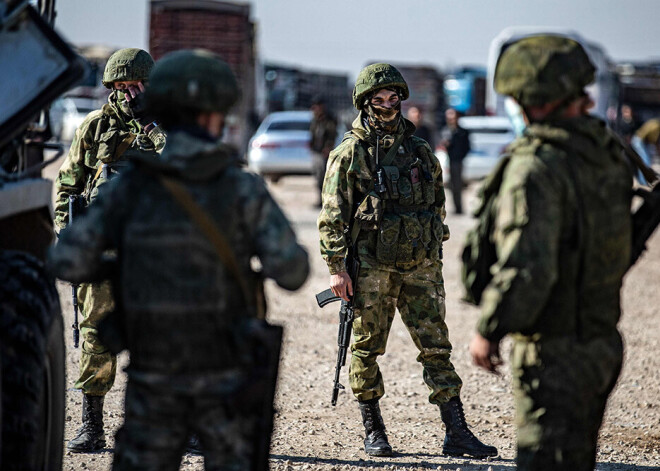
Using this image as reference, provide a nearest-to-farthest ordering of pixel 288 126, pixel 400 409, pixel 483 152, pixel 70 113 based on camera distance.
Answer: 1. pixel 400 409
2. pixel 483 152
3. pixel 288 126
4. pixel 70 113

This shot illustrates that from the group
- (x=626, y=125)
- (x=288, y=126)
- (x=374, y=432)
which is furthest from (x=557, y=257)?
(x=626, y=125)

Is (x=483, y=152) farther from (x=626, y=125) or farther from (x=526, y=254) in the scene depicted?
(x=526, y=254)

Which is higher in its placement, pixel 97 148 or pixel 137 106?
pixel 137 106

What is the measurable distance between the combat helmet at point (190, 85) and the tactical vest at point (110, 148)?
2.04 m

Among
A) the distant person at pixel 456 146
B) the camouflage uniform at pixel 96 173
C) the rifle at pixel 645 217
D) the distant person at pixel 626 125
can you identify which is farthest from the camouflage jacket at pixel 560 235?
the distant person at pixel 626 125

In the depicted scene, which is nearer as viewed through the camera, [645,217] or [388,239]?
[645,217]

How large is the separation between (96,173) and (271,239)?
243cm

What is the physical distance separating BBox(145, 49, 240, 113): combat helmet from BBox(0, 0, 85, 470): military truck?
1.60 ft

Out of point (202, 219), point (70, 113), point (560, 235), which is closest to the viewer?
point (202, 219)

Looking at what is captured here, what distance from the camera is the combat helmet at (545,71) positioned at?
355 cm

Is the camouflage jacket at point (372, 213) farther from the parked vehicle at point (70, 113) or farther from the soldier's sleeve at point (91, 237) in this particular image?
the parked vehicle at point (70, 113)

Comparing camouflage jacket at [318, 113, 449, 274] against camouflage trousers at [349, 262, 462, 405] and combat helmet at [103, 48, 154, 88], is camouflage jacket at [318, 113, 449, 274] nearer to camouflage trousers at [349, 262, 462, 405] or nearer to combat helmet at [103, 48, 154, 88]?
camouflage trousers at [349, 262, 462, 405]

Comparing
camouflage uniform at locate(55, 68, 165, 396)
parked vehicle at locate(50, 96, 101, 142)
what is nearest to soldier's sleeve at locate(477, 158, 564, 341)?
camouflage uniform at locate(55, 68, 165, 396)

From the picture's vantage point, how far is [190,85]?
3326mm
